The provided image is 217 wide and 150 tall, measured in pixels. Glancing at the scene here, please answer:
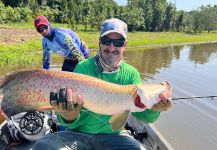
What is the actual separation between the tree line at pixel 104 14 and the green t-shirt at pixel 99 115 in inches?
1441

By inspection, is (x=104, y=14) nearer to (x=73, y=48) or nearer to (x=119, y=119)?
(x=73, y=48)

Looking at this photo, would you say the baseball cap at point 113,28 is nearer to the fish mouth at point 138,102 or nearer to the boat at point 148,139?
the fish mouth at point 138,102

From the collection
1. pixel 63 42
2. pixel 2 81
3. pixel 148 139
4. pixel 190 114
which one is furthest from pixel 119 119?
pixel 190 114

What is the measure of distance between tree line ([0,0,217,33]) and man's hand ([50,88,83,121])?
37.3m

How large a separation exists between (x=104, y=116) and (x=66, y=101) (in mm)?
843

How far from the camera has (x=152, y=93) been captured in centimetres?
346

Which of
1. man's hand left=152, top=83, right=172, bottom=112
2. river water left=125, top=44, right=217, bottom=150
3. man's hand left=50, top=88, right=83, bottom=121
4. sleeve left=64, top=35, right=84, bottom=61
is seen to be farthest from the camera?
river water left=125, top=44, right=217, bottom=150

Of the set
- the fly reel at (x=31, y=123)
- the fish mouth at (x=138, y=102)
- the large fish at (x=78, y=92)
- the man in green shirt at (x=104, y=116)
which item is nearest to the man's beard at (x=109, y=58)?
the man in green shirt at (x=104, y=116)

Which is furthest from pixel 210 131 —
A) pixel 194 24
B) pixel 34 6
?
pixel 194 24

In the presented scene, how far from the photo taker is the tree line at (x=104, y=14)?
45938 mm

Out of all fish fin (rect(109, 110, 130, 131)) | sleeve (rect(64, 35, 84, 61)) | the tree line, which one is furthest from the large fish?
the tree line

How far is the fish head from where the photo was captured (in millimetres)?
3463

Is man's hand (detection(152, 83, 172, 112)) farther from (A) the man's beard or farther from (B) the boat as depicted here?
(B) the boat

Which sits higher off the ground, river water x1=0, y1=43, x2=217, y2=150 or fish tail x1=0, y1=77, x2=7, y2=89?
fish tail x1=0, y1=77, x2=7, y2=89
